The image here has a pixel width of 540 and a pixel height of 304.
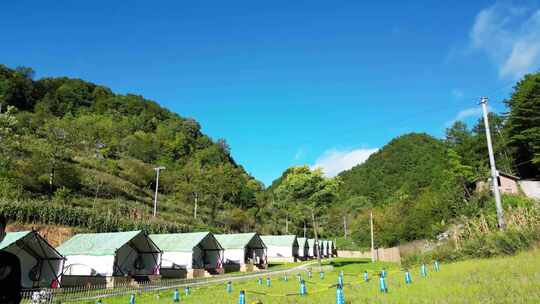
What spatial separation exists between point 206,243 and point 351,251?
4864cm

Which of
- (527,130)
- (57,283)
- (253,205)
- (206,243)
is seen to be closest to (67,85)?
(253,205)

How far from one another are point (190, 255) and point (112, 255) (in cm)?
1005

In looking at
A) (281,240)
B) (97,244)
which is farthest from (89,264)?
(281,240)

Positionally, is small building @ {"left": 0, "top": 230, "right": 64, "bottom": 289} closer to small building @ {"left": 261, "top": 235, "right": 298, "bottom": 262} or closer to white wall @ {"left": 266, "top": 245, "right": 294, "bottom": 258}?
small building @ {"left": 261, "top": 235, "right": 298, "bottom": 262}

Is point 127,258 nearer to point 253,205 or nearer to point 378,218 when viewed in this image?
point 378,218

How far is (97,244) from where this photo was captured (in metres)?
31.2

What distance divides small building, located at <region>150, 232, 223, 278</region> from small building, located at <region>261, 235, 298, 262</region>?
83.4 ft

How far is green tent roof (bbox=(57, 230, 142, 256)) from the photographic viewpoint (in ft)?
98.1

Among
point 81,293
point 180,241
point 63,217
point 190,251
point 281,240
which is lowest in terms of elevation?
point 81,293

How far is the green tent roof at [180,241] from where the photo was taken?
1515 inches

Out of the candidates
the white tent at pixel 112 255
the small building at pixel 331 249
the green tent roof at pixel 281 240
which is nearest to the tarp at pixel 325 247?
the small building at pixel 331 249

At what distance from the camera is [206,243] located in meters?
41.3

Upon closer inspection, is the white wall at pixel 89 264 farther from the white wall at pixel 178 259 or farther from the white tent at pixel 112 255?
the white wall at pixel 178 259

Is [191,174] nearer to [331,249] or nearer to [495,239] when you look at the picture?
[331,249]
